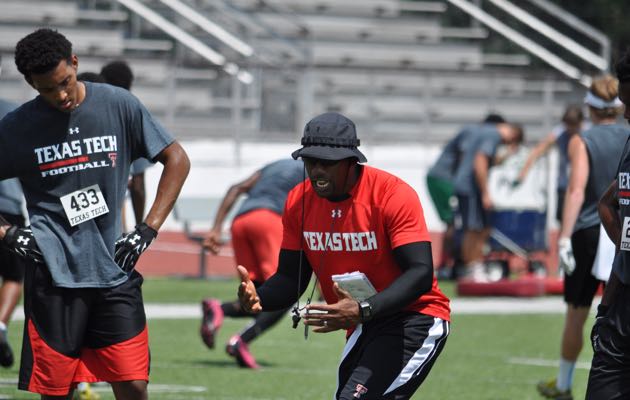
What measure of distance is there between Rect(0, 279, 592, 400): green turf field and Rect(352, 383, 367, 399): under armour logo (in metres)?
3.38

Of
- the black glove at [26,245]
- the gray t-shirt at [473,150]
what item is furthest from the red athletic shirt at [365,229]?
the gray t-shirt at [473,150]

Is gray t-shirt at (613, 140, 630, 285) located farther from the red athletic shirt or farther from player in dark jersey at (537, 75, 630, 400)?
player in dark jersey at (537, 75, 630, 400)

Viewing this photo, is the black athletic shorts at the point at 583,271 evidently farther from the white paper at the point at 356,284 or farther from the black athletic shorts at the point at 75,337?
the black athletic shorts at the point at 75,337

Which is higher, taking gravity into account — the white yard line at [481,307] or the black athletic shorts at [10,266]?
the black athletic shorts at [10,266]

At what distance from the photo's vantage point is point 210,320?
10.6 meters

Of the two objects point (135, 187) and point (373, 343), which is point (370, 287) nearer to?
point (373, 343)

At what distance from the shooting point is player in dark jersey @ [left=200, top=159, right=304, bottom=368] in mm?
10352

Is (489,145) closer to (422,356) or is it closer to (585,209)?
(585,209)

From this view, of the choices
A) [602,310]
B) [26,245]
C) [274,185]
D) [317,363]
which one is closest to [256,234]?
[274,185]

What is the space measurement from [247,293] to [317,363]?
5.23 m

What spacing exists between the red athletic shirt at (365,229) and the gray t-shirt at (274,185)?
4746 millimetres

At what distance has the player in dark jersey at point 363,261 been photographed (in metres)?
5.38

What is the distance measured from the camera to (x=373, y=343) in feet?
18.4

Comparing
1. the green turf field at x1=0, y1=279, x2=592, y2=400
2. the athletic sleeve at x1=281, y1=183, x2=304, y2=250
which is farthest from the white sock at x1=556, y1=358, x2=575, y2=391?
the athletic sleeve at x1=281, y1=183, x2=304, y2=250
